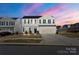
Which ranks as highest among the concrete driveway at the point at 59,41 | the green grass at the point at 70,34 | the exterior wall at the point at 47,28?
the exterior wall at the point at 47,28

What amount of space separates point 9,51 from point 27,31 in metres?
0.53

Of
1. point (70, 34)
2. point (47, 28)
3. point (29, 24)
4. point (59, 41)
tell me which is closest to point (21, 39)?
point (29, 24)

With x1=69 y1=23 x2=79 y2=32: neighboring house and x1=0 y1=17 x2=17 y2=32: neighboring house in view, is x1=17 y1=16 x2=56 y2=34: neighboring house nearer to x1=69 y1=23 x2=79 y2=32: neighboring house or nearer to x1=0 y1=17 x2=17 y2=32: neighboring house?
x1=0 y1=17 x2=17 y2=32: neighboring house

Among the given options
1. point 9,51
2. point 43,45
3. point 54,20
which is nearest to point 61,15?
point 54,20

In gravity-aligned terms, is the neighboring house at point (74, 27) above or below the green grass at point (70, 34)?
above

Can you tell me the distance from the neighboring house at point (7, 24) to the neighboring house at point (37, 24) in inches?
3.9

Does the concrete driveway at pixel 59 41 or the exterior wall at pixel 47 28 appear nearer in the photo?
the concrete driveway at pixel 59 41

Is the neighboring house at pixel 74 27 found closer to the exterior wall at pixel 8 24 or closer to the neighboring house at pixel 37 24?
the neighboring house at pixel 37 24

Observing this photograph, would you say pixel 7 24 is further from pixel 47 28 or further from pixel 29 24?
pixel 47 28

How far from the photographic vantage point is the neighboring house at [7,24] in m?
8.19

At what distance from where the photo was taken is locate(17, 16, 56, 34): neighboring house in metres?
8.22

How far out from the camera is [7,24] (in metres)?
8.30

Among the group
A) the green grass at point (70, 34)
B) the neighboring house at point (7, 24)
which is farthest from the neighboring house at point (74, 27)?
the neighboring house at point (7, 24)

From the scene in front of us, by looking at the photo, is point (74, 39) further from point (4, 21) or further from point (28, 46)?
point (4, 21)
